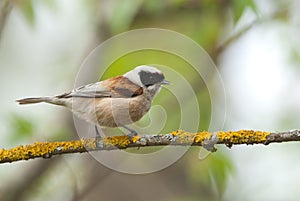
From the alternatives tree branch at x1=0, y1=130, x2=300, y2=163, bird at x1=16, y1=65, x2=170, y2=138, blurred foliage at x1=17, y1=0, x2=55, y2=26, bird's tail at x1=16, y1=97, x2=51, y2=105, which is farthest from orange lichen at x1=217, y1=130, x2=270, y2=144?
blurred foliage at x1=17, y1=0, x2=55, y2=26

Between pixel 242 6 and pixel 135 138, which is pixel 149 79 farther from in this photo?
pixel 242 6

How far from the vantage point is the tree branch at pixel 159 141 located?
7.41 ft

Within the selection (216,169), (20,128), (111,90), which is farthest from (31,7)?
(216,169)

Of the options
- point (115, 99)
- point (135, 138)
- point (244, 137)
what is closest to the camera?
point (244, 137)

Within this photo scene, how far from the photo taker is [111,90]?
2.84m

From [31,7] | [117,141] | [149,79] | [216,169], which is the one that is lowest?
[117,141]

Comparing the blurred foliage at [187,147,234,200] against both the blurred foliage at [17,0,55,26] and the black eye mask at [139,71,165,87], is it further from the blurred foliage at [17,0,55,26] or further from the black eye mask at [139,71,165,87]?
the blurred foliage at [17,0,55,26]

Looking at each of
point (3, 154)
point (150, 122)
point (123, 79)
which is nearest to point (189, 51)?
point (150, 122)

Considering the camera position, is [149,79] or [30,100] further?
[149,79]

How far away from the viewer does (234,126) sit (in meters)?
5.03

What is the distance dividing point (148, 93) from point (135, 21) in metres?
2.89

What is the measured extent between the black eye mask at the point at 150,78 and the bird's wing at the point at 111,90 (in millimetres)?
42

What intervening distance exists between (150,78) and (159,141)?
62 cm

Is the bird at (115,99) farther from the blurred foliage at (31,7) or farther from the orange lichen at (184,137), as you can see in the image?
the blurred foliage at (31,7)
